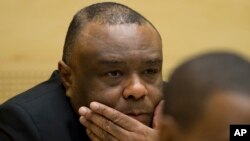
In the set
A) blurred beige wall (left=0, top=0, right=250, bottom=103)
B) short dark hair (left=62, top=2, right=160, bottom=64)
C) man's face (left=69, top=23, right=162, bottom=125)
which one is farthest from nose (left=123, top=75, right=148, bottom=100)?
blurred beige wall (left=0, top=0, right=250, bottom=103)

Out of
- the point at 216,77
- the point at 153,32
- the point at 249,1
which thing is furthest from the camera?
the point at 249,1

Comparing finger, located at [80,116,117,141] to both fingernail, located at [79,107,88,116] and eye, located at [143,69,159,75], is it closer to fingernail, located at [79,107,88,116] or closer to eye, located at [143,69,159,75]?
fingernail, located at [79,107,88,116]

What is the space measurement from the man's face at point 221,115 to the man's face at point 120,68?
700mm

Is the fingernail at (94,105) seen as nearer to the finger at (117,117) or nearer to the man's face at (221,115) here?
the finger at (117,117)

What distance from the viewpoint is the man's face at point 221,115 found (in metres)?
0.92

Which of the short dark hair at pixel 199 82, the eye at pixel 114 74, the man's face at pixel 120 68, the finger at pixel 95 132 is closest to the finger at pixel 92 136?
the finger at pixel 95 132

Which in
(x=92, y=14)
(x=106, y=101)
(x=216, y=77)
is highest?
(x=92, y=14)

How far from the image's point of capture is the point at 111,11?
5.94ft

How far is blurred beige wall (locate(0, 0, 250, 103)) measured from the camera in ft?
9.64

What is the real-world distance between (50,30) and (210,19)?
978mm

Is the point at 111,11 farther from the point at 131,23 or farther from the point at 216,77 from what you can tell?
the point at 216,77

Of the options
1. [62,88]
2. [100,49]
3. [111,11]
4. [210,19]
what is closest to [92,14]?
[111,11]

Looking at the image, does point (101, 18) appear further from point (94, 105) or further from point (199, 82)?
point (199, 82)

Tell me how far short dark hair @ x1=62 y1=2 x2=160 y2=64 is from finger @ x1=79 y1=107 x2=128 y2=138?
9.9 inches
